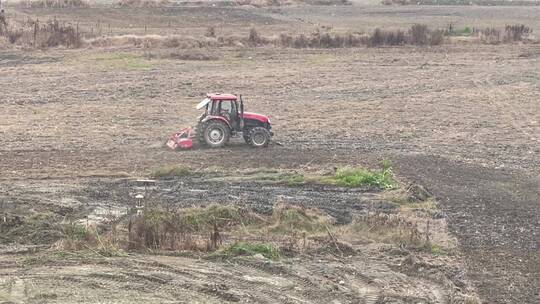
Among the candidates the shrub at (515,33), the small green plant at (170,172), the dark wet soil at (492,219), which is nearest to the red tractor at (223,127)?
the small green plant at (170,172)

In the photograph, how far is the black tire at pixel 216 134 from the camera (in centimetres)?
2108

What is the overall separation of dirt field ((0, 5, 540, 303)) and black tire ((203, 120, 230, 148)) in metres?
0.36

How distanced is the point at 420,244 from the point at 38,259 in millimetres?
6426

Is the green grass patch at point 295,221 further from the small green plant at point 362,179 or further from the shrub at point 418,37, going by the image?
the shrub at point 418,37

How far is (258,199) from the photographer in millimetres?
16812

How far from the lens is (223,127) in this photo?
69.3ft

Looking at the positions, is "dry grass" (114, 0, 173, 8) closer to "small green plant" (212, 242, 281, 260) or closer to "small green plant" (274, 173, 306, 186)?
"small green plant" (274, 173, 306, 186)

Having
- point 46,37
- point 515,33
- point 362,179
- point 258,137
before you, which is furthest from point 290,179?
point 515,33

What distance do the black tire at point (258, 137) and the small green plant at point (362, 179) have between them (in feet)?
10.6

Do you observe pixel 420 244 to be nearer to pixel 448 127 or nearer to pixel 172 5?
pixel 448 127

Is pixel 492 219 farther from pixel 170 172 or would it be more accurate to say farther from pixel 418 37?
pixel 418 37

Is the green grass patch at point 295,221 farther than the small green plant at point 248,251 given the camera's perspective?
Yes

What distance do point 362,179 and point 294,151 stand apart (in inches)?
131

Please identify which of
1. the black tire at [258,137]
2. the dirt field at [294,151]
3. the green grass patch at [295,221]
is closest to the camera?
the dirt field at [294,151]
